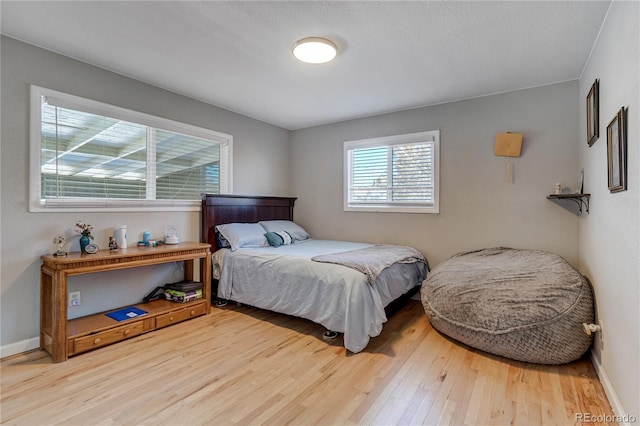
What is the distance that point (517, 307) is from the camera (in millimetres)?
2230

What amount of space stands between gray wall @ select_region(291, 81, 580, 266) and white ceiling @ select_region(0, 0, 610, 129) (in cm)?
25

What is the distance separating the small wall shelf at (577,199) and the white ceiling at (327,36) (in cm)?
115

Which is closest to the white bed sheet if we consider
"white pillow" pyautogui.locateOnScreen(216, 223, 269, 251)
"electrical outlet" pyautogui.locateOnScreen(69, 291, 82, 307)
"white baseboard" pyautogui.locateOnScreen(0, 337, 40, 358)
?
"white pillow" pyautogui.locateOnScreen(216, 223, 269, 251)

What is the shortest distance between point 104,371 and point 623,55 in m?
3.71

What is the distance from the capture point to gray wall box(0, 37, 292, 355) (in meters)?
2.32

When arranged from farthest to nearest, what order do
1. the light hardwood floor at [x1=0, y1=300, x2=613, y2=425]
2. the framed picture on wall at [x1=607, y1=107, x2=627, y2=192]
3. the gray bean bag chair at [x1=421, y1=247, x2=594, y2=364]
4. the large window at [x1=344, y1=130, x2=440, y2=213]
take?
the large window at [x1=344, y1=130, x2=440, y2=213]
the gray bean bag chair at [x1=421, y1=247, x2=594, y2=364]
the light hardwood floor at [x1=0, y1=300, x2=613, y2=425]
the framed picture on wall at [x1=607, y1=107, x2=627, y2=192]

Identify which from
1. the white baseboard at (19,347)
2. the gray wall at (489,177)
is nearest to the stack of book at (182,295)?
the white baseboard at (19,347)

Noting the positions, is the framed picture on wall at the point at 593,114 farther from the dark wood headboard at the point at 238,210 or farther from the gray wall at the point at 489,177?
the dark wood headboard at the point at 238,210

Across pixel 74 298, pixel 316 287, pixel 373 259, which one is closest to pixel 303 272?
pixel 316 287

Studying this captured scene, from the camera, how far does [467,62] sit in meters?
2.63

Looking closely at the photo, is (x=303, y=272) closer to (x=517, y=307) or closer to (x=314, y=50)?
(x=517, y=307)

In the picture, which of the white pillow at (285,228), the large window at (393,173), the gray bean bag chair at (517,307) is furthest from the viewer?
the white pillow at (285,228)

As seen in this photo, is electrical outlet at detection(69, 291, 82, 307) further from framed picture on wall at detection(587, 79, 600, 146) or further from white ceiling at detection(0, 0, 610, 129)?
framed picture on wall at detection(587, 79, 600, 146)

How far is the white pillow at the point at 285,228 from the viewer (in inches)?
164
